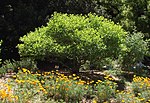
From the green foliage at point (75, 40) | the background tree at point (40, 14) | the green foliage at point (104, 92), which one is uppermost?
the background tree at point (40, 14)

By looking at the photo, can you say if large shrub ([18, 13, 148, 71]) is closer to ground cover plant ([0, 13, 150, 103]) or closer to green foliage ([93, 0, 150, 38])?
ground cover plant ([0, 13, 150, 103])

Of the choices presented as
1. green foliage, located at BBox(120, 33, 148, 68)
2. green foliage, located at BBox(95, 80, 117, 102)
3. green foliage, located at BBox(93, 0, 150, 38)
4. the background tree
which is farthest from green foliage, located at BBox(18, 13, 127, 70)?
green foliage, located at BBox(93, 0, 150, 38)

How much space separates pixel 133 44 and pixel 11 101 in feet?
23.0

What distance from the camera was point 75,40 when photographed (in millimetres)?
9594

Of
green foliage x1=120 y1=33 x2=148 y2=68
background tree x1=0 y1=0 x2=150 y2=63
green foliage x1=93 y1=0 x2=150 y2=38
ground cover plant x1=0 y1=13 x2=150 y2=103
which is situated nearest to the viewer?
ground cover plant x1=0 y1=13 x2=150 y2=103

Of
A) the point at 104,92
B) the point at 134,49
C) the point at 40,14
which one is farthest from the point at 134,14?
the point at 104,92

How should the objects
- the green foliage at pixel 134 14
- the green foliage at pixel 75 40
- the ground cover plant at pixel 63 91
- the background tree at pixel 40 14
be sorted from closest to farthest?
1. the ground cover plant at pixel 63 91
2. the green foliage at pixel 75 40
3. the background tree at pixel 40 14
4. the green foliage at pixel 134 14

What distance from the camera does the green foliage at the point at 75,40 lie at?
30.9 feet

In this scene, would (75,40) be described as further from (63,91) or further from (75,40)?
(63,91)

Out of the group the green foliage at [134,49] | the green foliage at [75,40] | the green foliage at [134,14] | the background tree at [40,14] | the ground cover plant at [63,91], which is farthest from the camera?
the green foliage at [134,14]

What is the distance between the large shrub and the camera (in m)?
9.41

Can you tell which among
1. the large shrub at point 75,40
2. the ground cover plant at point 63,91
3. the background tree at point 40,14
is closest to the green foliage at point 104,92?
the ground cover plant at point 63,91

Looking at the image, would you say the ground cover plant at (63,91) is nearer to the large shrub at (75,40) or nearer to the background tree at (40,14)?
the large shrub at (75,40)

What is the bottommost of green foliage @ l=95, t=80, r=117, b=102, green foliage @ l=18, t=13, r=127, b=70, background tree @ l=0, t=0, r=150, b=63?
green foliage @ l=95, t=80, r=117, b=102
